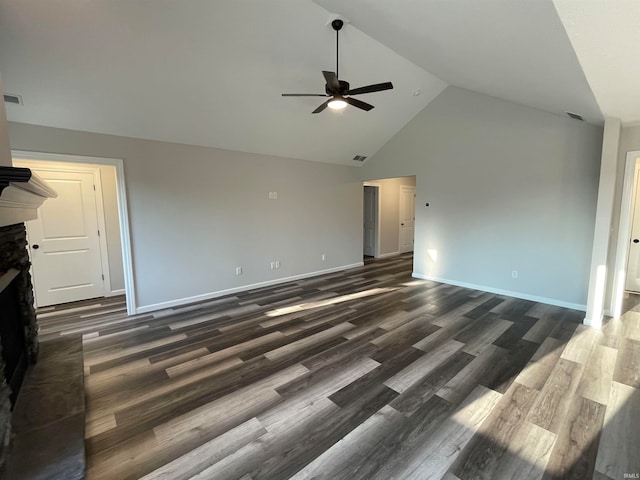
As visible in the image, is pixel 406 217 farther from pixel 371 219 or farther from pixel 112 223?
pixel 112 223

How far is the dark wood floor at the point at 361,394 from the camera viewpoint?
5.42ft

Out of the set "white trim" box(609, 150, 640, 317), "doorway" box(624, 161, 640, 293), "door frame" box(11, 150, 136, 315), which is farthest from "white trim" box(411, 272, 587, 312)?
"door frame" box(11, 150, 136, 315)

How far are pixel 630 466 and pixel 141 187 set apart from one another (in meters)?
5.34

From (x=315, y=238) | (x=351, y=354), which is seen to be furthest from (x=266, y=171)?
(x=351, y=354)

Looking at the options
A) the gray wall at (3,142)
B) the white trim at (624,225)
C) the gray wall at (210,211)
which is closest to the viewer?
the gray wall at (3,142)

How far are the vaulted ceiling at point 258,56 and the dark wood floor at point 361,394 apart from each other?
8.04 feet

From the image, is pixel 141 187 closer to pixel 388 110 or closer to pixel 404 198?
pixel 388 110

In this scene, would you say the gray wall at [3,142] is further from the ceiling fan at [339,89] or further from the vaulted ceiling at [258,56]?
the ceiling fan at [339,89]

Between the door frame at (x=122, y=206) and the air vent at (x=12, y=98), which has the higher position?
→ the air vent at (x=12, y=98)

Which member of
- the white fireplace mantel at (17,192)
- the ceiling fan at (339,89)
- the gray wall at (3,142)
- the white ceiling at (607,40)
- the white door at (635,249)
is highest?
the ceiling fan at (339,89)

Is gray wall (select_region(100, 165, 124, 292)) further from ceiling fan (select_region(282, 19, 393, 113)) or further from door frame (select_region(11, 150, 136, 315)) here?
ceiling fan (select_region(282, 19, 393, 113))

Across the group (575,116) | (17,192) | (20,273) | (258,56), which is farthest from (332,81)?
(575,116)

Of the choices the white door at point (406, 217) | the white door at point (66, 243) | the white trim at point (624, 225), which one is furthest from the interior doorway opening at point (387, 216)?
the white door at point (66, 243)

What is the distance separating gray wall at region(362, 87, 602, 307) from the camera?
12.9 ft
